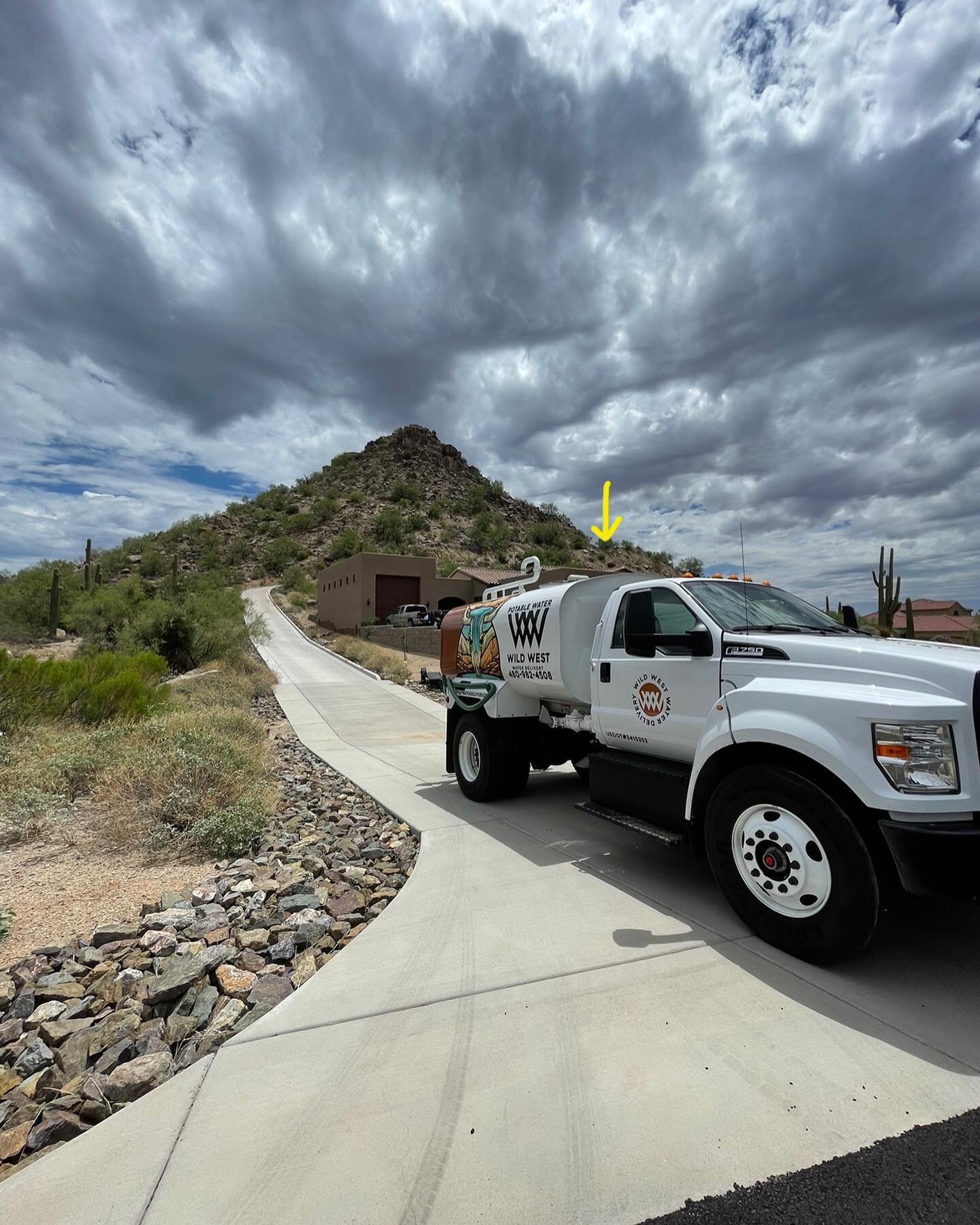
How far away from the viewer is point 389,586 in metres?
45.1

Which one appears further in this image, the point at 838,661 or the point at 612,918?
the point at 612,918

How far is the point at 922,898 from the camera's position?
358 centimetres

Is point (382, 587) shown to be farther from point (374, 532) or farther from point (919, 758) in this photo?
point (919, 758)

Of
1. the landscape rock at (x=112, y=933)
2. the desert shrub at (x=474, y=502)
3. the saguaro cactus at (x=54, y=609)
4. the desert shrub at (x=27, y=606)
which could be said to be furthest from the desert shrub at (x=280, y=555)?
the landscape rock at (x=112, y=933)

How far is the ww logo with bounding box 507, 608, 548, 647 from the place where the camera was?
6312mm

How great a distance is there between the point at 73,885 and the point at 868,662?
225 inches

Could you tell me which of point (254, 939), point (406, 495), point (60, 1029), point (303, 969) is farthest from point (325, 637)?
point (406, 495)

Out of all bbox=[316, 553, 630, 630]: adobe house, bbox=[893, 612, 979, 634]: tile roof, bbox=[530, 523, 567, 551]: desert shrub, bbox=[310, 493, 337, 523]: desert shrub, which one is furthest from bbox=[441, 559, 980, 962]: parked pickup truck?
bbox=[310, 493, 337, 523]: desert shrub

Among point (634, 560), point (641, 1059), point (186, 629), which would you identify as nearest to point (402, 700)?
point (186, 629)

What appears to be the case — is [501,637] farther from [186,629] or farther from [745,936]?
[186,629]

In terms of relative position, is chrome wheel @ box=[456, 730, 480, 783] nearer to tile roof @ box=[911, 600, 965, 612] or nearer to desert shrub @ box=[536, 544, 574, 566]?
desert shrub @ box=[536, 544, 574, 566]

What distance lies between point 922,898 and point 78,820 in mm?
6979

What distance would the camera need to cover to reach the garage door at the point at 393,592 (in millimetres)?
44250

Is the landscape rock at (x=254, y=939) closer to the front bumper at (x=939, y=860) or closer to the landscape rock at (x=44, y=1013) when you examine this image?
the landscape rock at (x=44, y=1013)
